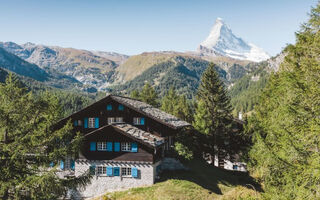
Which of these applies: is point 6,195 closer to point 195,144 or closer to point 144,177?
point 144,177

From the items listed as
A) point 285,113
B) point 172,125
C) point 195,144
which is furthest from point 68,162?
point 285,113

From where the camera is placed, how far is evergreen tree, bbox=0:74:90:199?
15.0 meters

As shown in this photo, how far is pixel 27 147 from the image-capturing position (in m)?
15.8

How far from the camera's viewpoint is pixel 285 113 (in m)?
12.4

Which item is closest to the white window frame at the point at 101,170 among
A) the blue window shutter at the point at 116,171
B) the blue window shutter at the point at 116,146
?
the blue window shutter at the point at 116,171

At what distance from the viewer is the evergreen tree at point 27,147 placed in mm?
14961

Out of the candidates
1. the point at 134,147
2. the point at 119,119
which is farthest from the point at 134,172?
the point at 119,119

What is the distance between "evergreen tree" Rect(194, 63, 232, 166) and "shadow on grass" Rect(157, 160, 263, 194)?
13.0ft

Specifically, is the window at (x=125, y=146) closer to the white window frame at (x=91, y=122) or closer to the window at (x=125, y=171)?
the window at (x=125, y=171)

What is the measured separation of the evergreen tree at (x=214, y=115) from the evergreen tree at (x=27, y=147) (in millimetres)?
26197

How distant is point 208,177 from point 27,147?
78.6 ft

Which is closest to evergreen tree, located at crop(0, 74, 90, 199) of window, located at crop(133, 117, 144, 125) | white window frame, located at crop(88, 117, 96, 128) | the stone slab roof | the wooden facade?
the wooden facade

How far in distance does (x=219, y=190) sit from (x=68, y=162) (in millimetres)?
19668

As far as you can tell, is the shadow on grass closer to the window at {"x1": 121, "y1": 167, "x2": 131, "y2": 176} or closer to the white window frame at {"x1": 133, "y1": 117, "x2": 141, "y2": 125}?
the window at {"x1": 121, "y1": 167, "x2": 131, "y2": 176}
